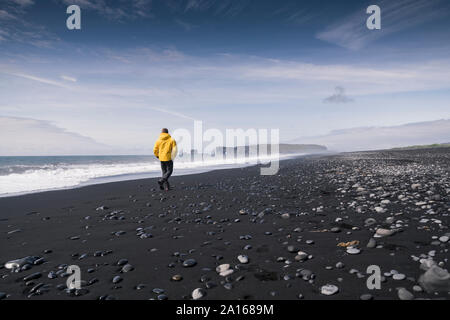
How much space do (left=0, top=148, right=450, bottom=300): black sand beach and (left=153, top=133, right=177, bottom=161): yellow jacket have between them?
4642 millimetres

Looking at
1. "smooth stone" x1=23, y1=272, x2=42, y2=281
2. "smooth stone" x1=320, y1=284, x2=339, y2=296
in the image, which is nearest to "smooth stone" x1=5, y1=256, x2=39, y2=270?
"smooth stone" x1=23, y1=272, x2=42, y2=281

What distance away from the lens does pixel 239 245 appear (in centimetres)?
527

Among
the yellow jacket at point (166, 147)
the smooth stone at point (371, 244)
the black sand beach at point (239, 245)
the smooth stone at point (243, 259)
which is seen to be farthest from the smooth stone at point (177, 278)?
the yellow jacket at point (166, 147)

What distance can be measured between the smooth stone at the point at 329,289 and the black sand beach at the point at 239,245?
40 millimetres

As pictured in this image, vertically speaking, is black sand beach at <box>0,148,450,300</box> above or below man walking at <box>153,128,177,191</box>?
below

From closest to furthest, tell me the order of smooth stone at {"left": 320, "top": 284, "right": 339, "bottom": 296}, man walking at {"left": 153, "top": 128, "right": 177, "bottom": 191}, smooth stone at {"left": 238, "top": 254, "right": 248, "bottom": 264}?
1. smooth stone at {"left": 320, "top": 284, "right": 339, "bottom": 296}
2. smooth stone at {"left": 238, "top": 254, "right": 248, "bottom": 264}
3. man walking at {"left": 153, "top": 128, "right": 177, "bottom": 191}

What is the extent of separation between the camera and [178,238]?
591 cm

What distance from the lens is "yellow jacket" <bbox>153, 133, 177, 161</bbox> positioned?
14109 millimetres

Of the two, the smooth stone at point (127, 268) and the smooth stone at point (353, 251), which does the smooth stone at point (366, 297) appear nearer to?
the smooth stone at point (353, 251)

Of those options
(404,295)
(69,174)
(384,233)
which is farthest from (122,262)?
(69,174)

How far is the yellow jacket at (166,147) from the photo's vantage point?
46.3 feet

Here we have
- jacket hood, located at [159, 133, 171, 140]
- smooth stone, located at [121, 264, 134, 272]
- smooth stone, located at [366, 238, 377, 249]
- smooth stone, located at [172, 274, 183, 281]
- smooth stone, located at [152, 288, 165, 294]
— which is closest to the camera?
smooth stone, located at [152, 288, 165, 294]

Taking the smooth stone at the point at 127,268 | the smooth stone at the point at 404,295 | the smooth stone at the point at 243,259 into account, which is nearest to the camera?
the smooth stone at the point at 404,295

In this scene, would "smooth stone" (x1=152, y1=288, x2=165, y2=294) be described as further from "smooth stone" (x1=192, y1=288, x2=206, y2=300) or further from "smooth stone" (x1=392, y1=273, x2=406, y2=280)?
"smooth stone" (x1=392, y1=273, x2=406, y2=280)
